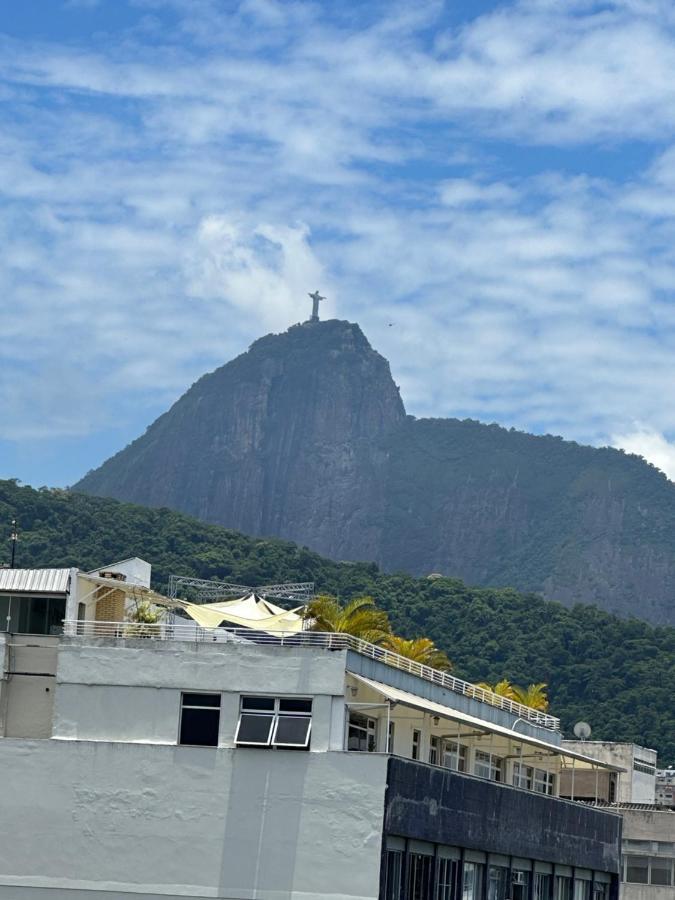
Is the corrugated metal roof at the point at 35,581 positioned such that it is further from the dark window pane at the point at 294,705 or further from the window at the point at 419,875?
the window at the point at 419,875

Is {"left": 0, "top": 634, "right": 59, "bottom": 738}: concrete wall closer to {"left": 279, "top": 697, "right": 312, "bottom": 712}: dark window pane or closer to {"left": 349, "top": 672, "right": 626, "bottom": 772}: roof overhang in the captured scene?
{"left": 279, "top": 697, "right": 312, "bottom": 712}: dark window pane

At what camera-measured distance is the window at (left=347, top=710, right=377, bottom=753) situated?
57.8m

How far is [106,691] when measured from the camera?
55.4 m

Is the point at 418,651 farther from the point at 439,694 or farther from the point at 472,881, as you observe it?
the point at 472,881

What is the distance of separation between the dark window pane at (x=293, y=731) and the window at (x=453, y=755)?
45.6 ft

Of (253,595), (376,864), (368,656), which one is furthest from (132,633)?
(253,595)

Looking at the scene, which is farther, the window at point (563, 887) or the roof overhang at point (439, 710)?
the window at point (563, 887)

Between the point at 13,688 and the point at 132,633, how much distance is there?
14.3 ft

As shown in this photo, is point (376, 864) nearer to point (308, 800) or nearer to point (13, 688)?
point (308, 800)

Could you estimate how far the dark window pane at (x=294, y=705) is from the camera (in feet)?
179

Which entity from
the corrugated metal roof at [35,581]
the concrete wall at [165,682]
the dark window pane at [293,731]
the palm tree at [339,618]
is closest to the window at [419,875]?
the concrete wall at [165,682]

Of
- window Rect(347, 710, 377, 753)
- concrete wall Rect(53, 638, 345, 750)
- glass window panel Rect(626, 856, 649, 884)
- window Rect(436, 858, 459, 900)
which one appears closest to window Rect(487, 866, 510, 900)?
window Rect(436, 858, 459, 900)

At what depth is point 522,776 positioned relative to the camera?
244ft

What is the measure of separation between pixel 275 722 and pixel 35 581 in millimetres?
10329
